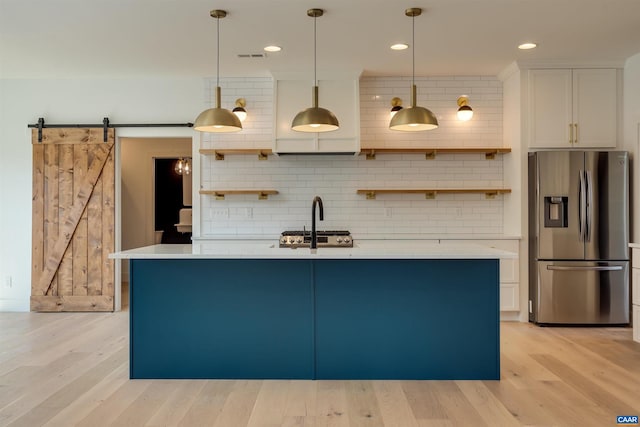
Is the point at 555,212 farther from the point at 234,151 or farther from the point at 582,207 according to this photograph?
the point at 234,151

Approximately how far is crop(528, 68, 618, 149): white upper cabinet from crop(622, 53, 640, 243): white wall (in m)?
0.10

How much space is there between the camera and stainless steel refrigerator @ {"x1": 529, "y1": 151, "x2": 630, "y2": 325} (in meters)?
4.82

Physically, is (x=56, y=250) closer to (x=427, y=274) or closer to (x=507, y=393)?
(x=427, y=274)

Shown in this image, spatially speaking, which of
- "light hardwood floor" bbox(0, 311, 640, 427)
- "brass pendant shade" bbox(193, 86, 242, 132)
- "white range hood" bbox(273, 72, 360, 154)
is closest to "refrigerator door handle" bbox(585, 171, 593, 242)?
"light hardwood floor" bbox(0, 311, 640, 427)

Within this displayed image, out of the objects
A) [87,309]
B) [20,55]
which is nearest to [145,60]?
[20,55]

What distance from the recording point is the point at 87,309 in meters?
5.56

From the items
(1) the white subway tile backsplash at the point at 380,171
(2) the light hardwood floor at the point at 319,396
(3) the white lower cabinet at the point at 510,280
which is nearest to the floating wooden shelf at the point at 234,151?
(1) the white subway tile backsplash at the point at 380,171

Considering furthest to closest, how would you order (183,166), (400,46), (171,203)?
(171,203) < (183,166) < (400,46)

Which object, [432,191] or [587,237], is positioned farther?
[432,191]

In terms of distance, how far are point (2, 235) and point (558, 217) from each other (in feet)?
18.9

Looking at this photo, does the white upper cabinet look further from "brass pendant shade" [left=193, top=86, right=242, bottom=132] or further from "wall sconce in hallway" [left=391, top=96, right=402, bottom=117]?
"brass pendant shade" [left=193, top=86, right=242, bottom=132]

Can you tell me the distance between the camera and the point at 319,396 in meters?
2.96

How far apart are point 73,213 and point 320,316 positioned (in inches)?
142

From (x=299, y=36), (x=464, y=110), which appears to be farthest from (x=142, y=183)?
(x=464, y=110)
